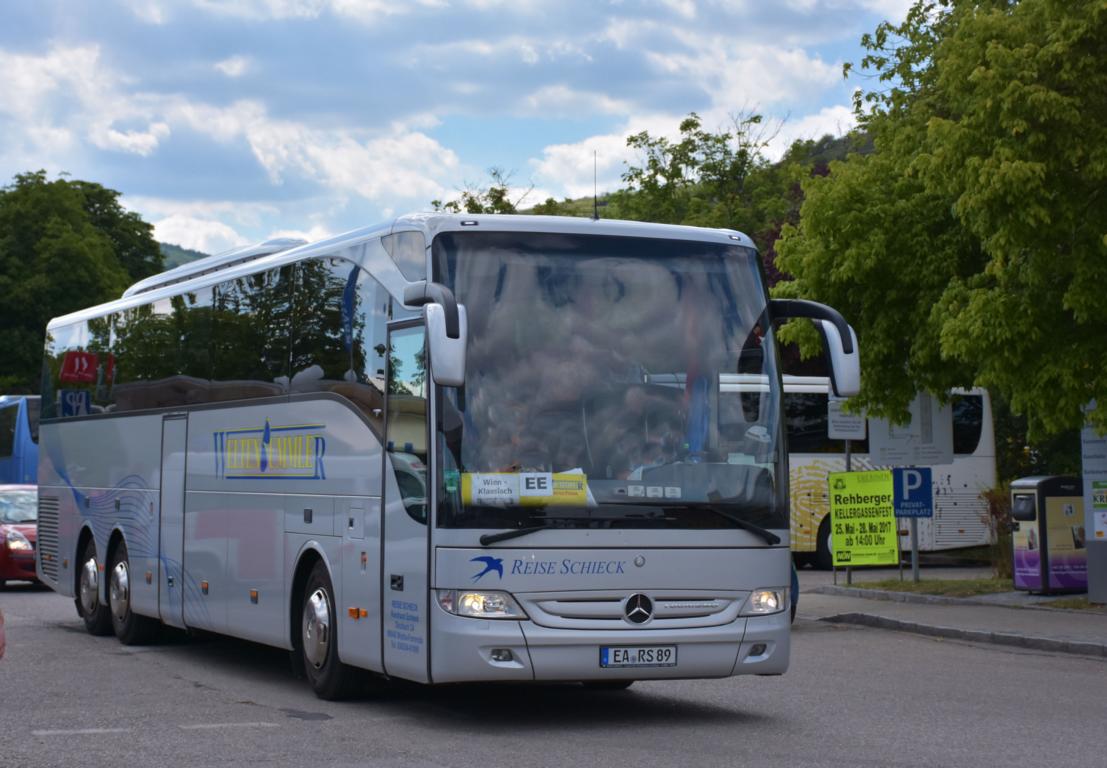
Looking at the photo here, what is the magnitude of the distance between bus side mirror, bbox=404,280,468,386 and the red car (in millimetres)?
17420

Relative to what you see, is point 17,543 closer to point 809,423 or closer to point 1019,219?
point 809,423

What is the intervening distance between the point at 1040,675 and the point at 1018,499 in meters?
8.76

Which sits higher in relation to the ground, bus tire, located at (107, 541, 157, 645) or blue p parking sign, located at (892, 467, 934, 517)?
blue p parking sign, located at (892, 467, 934, 517)

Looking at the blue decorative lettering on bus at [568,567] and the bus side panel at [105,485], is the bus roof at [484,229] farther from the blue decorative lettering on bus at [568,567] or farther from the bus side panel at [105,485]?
the bus side panel at [105,485]

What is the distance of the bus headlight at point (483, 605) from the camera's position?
10648 mm

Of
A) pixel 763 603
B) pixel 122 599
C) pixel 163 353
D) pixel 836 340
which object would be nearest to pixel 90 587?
pixel 122 599

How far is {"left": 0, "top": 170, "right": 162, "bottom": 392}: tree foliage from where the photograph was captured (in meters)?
74.4

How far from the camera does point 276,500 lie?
1369cm

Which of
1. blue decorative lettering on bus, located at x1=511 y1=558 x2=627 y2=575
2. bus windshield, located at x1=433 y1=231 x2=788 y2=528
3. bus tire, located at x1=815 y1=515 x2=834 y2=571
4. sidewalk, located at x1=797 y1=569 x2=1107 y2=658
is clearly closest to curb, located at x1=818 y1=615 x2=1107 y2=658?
sidewalk, located at x1=797 y1=569 x2=1107 y2=658

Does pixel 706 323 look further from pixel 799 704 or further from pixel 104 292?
pixel 104 292

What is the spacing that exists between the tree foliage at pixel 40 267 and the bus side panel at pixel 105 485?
179 feet

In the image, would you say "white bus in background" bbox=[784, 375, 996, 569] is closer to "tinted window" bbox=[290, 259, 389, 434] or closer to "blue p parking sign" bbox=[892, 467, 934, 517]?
"blue p parking sign" bbox=[892, 467, 934, 517]

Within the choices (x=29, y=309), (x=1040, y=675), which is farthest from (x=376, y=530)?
(x=29, y=309)

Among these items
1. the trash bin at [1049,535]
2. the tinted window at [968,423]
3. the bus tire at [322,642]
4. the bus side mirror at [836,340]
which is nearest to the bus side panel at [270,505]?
the bus tire at [322,642]
